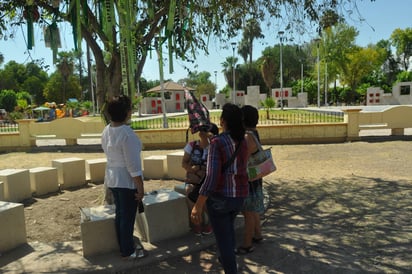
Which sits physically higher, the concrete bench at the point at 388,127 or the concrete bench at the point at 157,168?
the concrete bench at the point at 388,127

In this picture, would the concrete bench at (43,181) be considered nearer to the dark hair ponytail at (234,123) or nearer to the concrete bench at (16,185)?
the concrete bench at (16,185)

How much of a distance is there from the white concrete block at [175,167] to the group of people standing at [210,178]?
3052 millimetres

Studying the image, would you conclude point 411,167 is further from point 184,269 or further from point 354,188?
point 184,269

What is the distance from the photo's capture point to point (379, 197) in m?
5.88

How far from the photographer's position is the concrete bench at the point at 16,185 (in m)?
6.07

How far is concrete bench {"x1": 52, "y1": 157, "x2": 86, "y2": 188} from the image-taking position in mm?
7191

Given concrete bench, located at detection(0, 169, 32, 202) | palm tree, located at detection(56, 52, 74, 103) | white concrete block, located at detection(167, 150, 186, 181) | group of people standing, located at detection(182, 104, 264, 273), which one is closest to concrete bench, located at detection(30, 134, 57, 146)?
concrete bench, located at detection(0, 169, 32, 202)

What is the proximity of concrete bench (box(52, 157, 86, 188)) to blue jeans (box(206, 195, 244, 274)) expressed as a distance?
5.02 metres

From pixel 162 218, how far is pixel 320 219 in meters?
2.17

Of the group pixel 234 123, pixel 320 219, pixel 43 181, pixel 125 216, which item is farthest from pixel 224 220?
pixel 43 181

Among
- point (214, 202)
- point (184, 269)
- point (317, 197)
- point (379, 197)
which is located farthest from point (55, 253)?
point (379, 197)

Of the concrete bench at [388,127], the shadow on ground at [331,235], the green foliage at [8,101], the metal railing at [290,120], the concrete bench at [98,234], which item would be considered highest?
the green foliage at [8,101]

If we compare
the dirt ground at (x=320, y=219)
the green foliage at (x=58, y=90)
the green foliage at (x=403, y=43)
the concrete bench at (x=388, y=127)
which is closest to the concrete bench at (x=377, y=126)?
the concrete bench at (x=388, y=127)

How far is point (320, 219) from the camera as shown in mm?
4965
